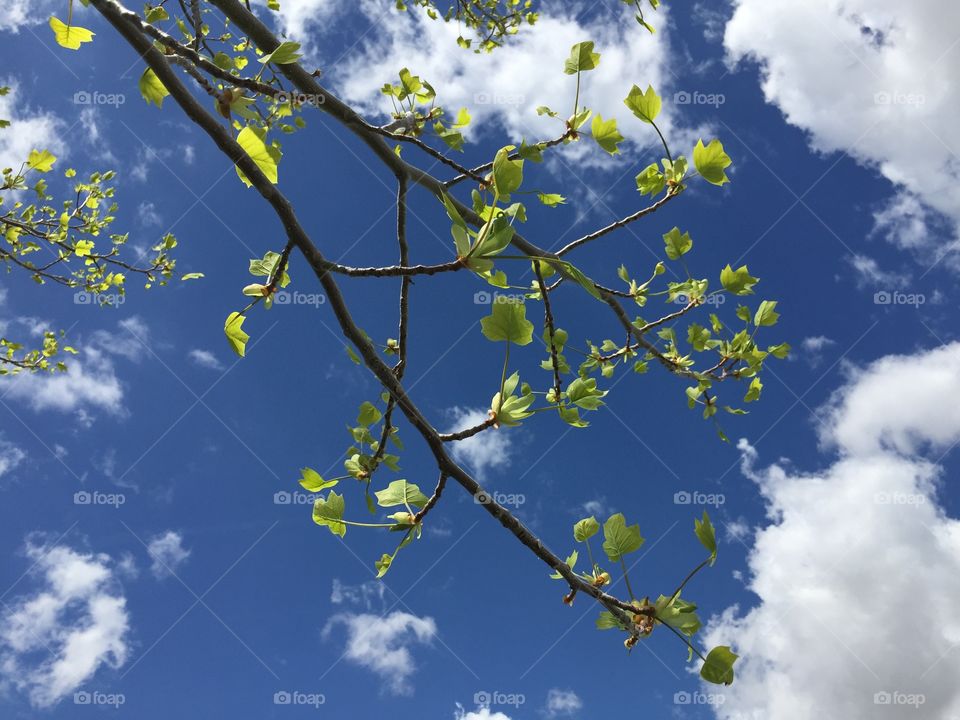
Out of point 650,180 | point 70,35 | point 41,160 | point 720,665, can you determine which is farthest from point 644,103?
point 41,160

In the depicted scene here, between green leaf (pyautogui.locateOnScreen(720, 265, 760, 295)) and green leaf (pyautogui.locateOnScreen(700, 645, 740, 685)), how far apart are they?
1.24m

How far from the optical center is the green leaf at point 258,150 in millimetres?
1002

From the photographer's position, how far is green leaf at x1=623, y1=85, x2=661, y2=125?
140 centimetres

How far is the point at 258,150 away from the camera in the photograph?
1.04m

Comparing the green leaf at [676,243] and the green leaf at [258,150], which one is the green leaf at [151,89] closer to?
the green leaf at [258,150]

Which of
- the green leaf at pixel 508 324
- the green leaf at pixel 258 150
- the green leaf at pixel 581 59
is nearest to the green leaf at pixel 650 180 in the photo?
the green leaf at pixel 581 59

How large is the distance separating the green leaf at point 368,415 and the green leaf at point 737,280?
1.20 m

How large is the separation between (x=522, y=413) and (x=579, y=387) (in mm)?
158

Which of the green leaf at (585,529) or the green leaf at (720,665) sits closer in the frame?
the green leaf at (720,665)

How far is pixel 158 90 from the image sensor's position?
1582 millimetres

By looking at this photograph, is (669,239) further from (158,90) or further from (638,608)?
(158,90)

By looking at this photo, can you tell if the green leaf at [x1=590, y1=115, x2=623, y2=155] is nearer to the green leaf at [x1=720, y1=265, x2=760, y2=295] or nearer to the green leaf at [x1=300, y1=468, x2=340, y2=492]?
the green leaf at [x1=720, y1=265, x2=760, y2=295]

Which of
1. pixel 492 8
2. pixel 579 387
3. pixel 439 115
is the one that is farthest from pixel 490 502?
pixel 492 8

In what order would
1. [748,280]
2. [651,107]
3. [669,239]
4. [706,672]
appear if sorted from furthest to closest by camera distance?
1. [669,239]
2. [748,280]
3. [651,107]
4. [706,672]
